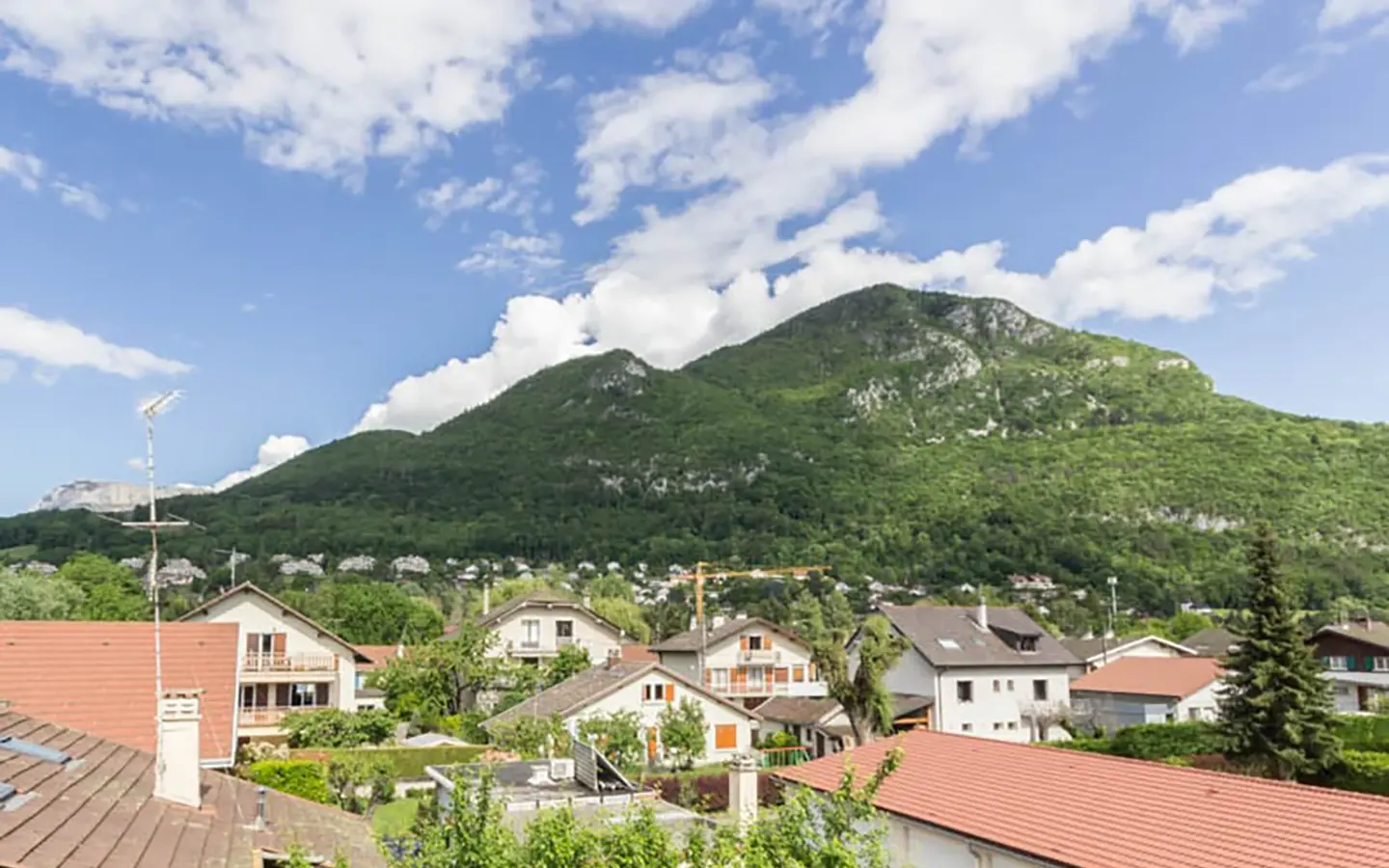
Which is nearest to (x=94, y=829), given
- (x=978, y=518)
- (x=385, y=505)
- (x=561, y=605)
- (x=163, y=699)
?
(x=163, y=699)

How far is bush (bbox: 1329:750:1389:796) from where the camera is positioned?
90.6 ft

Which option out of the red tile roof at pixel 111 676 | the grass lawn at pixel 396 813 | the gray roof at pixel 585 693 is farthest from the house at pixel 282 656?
the red tile roof at pixel 111 676

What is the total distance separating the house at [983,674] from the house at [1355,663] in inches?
555

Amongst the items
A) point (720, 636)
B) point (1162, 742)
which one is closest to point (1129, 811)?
point (1162, 742)

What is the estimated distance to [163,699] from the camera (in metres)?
12.0

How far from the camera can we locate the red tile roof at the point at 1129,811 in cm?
1211

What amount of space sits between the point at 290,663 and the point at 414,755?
1006 cm

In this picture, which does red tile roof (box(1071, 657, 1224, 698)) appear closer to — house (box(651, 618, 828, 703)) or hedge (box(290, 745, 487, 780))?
house (box(651, 618, 828, 703))

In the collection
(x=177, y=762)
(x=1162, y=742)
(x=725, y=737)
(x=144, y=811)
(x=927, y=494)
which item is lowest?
(x=725, y=737)

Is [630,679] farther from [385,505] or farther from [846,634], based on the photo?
[385,505]

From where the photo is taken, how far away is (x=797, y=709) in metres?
48.3

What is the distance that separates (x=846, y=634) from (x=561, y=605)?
19.0 meters

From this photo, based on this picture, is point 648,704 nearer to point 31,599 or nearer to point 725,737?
point 725,737

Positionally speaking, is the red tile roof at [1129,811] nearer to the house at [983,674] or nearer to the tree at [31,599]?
the house at [983,674]
